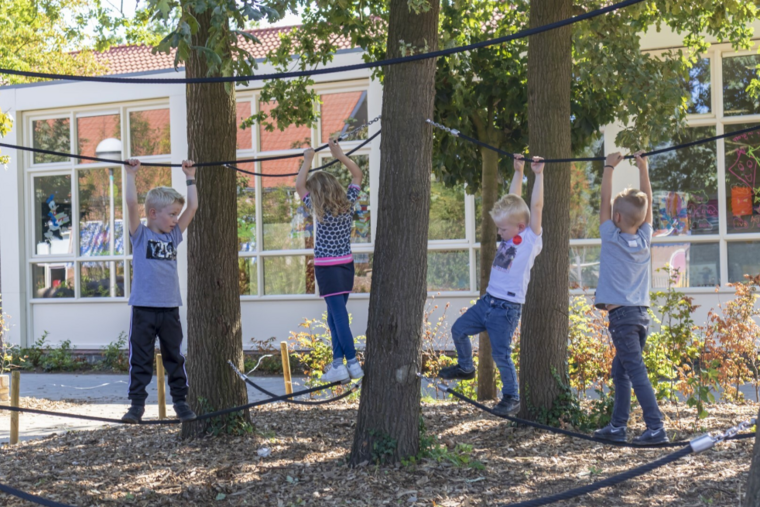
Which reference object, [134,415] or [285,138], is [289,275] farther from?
[134,415]

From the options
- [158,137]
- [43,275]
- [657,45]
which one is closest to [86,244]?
[43,275]

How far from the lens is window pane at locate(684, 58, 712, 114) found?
12.1m

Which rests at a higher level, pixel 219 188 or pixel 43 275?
pixel 219 188

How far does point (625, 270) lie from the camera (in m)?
4.94

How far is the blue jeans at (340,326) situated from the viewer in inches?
210

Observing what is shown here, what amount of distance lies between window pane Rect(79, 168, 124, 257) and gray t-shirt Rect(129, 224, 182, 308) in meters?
10.8

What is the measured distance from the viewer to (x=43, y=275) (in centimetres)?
1585

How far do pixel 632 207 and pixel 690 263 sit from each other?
Answer: 7.85m

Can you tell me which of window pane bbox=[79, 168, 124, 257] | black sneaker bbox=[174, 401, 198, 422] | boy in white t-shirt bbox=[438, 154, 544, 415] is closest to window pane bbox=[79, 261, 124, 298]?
window pane bbox=[79, 168, 124, 257]

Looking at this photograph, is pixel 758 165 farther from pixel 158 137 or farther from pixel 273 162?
pixel 158 137

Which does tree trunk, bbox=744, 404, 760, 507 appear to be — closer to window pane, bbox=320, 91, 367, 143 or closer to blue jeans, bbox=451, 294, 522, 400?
blue jeans, bbox=451, 294, 522, 400

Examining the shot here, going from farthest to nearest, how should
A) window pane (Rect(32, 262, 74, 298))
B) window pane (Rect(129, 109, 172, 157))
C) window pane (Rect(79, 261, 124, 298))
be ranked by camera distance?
window pane (Rect(32, 262, 74, 298)) < window pane (Rect(79, 261, 124, 298)) < window pane (Rect(129, 109, 172, 157))

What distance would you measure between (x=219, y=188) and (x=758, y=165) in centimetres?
902

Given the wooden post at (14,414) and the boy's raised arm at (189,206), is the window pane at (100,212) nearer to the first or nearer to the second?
the wooden post at (14,414)
